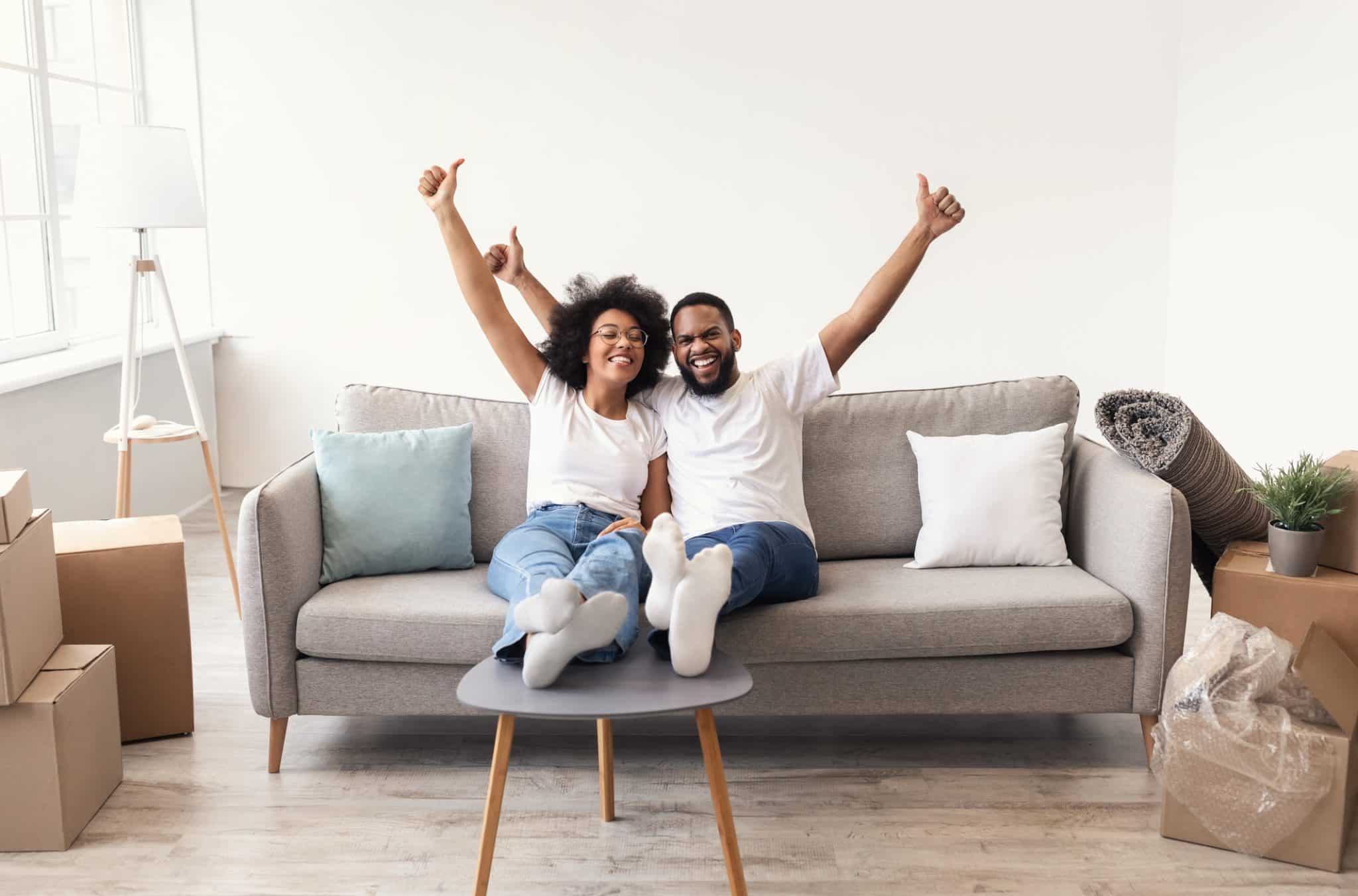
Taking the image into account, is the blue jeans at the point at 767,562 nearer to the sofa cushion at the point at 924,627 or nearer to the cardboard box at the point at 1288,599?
the sofa cushion at the point at 924,627

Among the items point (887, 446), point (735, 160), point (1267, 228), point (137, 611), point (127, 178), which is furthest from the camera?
point (735, 160)

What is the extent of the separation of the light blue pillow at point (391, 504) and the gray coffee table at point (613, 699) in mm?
700

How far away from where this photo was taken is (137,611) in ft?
8.50

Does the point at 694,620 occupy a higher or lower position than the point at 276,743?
higher

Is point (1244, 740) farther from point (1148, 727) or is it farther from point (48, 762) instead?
point (48, 762)

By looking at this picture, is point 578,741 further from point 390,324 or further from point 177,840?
point 390,324

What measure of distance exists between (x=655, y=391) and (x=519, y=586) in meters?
0.71

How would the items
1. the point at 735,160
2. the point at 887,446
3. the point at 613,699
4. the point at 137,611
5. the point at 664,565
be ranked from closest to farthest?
1. the point at 613,699
2. the point at 664,565
3. the point at 137,611
4. the point at 887,446
5. the point at 735,160

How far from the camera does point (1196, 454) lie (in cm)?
253

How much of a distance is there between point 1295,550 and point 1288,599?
10 centimetres

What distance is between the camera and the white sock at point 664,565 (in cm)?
202

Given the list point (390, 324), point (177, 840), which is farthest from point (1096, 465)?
point (390, 324)

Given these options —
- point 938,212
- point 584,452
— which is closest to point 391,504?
point 584,452

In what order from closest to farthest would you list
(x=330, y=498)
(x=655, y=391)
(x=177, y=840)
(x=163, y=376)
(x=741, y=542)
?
(x=177, y=840) → (x=741, y=542) → (x=330, y=498) → (x=655, y=391) → (x=163, y=376)
